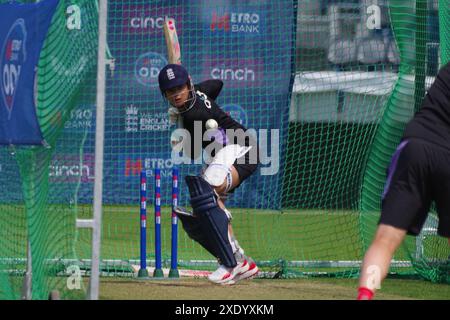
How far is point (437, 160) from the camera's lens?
6348 millimetres

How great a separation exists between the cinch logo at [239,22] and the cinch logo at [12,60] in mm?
4712

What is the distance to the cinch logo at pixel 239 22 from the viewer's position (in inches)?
506

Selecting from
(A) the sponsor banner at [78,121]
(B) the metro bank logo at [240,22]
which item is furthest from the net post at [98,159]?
(B) the metro bank logo at [240,22]

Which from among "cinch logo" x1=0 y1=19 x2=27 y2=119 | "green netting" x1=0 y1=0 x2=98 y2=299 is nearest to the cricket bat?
"green netting" x1=0 y1=0 x2=98 y2=299

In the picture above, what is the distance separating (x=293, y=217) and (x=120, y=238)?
2063 millimetres

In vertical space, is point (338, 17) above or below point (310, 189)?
above

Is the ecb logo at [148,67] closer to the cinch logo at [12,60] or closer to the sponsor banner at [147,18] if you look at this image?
the sponsor banner at [147,18]

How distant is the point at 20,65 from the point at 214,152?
227 centimetres

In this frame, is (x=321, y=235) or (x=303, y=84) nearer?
(x=303, y=84)

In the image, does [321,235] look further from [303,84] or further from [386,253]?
[386,253]

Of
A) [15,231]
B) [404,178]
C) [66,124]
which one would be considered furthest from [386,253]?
[15,231]

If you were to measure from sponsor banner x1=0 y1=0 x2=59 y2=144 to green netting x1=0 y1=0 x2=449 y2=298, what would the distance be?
204 cm

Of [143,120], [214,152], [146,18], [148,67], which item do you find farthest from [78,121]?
[143,120]
